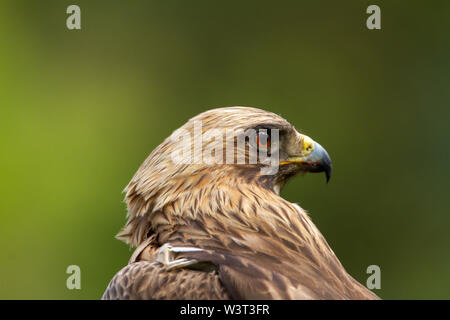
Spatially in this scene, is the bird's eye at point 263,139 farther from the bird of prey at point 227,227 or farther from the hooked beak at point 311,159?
the hooked beak at point 311,159

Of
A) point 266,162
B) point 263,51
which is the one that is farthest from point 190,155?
point 263,51

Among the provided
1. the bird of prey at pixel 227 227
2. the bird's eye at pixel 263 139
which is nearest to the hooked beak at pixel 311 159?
the bird of prey at pixel 227 227

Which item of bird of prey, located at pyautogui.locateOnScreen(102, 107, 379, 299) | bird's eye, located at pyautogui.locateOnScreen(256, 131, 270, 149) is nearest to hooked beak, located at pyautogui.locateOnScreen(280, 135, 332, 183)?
bird of prey, located at pyautogui.locateOnScreen(102, 107, 379, 299)

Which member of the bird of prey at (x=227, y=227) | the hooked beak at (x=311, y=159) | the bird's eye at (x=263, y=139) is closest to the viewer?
the bird of prey at (x=227, y=227)

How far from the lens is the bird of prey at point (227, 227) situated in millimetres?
2449

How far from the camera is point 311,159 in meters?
3.19

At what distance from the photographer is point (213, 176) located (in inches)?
115

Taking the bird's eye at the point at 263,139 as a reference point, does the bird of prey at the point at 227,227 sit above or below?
below

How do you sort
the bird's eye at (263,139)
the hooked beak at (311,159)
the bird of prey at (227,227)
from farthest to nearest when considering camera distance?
the hooked beak at (311,159) < the bird's eye at (263,139) < the bird of prey at (227,227)

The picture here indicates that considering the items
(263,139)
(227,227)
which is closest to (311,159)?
(263,139)

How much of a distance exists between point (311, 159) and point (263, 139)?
0.85ft

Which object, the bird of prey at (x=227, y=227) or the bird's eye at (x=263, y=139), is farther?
the bird's eye at (x=263, y=139)
